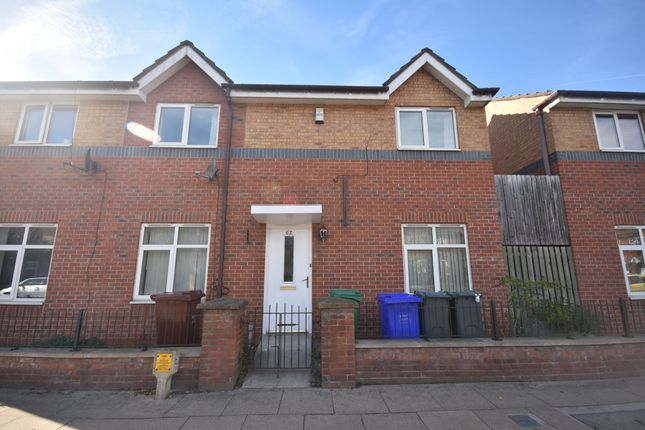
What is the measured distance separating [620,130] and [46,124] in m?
14.7

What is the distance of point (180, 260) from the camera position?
22.1 feet

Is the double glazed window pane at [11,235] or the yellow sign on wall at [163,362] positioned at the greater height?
the double glazed window pane at [11,235]

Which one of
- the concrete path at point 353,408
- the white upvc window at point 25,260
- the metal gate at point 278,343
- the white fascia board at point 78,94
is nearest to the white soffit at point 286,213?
the metal gate at point 278,343

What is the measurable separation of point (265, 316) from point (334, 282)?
5.51 ft

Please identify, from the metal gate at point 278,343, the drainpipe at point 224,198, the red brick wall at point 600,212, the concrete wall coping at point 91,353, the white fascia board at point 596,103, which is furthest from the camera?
the white fascia board at point 596,103

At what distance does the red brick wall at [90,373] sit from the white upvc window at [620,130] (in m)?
10.9

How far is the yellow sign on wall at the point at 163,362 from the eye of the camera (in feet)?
14.3

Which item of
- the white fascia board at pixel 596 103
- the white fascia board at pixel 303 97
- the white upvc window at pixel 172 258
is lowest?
the white upvc window at pixel 172 258

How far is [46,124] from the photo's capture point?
7.27m

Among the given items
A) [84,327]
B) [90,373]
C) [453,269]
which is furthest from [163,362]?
[453,269]

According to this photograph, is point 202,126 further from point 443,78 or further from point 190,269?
point 443,78

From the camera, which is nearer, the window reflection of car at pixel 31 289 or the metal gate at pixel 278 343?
the metal gate at pixel 278 343

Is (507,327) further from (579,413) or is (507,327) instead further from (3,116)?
(3,116)

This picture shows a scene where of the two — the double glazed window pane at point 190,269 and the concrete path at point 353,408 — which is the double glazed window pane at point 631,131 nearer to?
the concrete path at point 353,408
